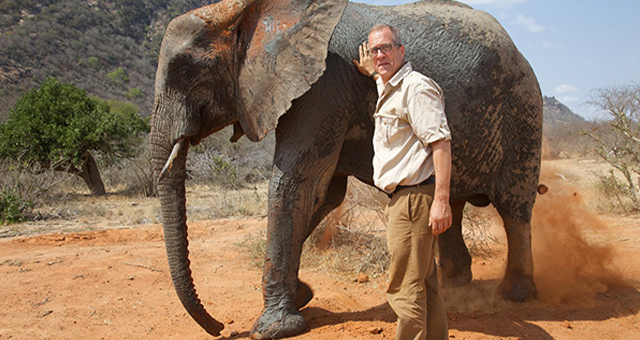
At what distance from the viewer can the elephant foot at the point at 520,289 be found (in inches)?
173

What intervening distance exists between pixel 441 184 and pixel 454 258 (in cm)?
286

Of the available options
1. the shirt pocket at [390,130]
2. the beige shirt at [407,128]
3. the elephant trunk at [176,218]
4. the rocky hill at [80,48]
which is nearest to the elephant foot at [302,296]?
the elephant trunk at [176,218]

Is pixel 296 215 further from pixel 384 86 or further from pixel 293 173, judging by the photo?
pixel 384 86

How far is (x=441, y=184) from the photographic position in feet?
8.22

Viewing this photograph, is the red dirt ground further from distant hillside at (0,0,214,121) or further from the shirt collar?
distant hillside at (0,0,214,121)

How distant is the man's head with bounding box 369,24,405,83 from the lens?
2629mm

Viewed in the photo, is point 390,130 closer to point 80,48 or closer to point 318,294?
point 318,294

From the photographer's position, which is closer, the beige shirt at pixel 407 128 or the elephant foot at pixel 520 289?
the beige shirt at pixel 407 128

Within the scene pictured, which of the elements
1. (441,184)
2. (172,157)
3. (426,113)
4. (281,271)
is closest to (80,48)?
(172,157)

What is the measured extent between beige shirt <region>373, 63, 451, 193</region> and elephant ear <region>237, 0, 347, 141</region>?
82 cm

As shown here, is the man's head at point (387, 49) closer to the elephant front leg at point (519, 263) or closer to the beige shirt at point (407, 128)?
the beige shirt at point (407, 128)

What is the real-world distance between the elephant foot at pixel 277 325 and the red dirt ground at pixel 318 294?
0.10 m

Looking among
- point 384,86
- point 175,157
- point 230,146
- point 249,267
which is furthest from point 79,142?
point 384,86

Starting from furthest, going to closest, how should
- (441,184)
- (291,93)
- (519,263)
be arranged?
(519,263) < (291,93) < (441,184)
